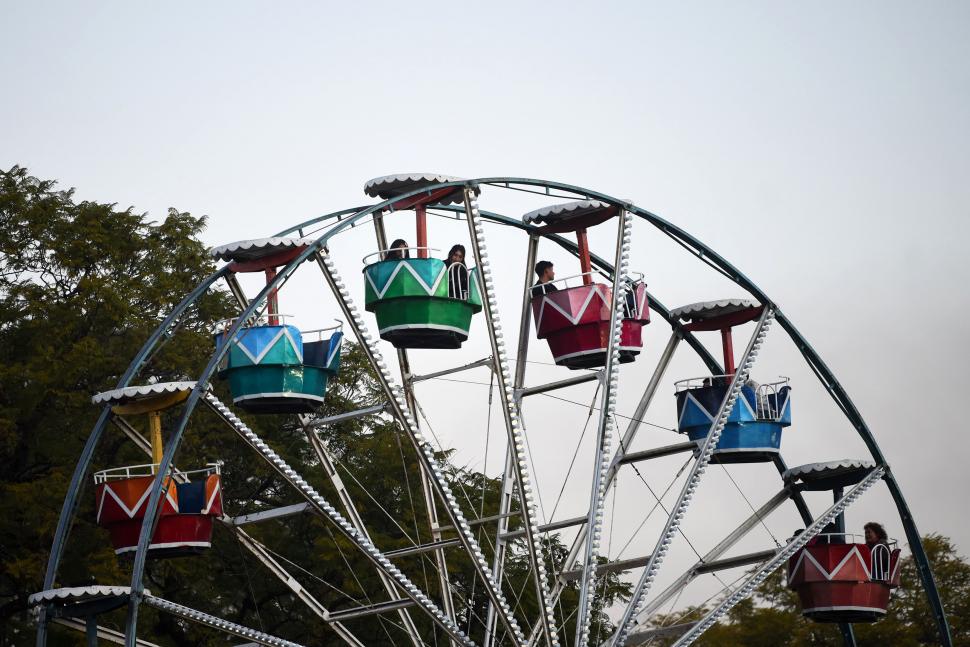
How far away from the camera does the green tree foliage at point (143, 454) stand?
27.8 m

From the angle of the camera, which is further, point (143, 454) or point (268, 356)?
point (143, 454)

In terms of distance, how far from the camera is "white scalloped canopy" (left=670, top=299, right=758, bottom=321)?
797 inches

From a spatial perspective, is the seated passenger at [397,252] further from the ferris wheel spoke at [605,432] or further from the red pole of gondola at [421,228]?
the ferris wheel spoke at [605,432]

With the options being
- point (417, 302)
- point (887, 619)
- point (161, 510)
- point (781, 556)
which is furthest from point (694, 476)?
point (887, 619)

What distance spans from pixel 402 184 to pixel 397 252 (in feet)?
2.47

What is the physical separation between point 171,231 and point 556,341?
48.5 feet

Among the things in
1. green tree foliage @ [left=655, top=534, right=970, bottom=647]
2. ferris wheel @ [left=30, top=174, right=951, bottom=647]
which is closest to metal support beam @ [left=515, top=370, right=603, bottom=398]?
ferris wheel @ [left=30, top=174, right=951, bottom=647]

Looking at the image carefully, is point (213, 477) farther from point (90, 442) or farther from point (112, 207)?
point (112, 207)

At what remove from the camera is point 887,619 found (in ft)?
124

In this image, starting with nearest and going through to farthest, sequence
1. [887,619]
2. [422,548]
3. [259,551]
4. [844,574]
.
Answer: [422,548], [259,551], [844,574], [887,619]

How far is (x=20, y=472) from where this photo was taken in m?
28.6

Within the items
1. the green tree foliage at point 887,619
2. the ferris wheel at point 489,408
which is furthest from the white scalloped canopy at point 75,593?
the green tree foliage at point 887,619

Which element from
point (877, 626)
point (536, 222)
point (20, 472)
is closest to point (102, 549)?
point (20, 472)

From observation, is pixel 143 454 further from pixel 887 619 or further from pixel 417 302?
pixel 887 619
